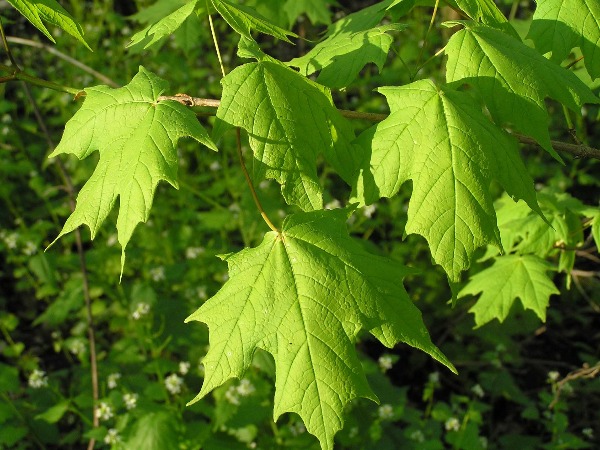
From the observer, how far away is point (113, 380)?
9.75 feet

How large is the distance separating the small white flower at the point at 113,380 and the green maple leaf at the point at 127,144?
1.73 metres

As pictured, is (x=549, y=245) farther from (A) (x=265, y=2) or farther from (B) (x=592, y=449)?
(B) (x=592, y=449)

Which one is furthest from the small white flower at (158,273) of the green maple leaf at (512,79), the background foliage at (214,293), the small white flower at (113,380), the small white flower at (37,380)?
the green maple leaf at (512,79)

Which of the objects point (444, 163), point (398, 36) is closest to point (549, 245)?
point (444, 163)

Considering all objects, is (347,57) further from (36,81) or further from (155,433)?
(155,433)

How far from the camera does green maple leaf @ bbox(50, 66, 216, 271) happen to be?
1.31 meters

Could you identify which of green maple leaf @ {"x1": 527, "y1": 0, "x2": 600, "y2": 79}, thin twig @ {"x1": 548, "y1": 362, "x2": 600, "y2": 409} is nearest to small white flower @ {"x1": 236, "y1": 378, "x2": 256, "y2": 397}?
thin twig @ {"x1": 548, "y1": 362, "x2": 600, "y2": 409}

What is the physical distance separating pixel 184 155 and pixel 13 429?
2.23 meters

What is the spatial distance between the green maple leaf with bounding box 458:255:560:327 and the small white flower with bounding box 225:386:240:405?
109 cm

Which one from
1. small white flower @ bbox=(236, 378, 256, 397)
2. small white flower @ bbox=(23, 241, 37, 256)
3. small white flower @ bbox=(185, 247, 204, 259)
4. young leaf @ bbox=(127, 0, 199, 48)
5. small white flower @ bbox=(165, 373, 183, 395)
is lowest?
small white flower @ bbox=(236, 378, 256, 397)

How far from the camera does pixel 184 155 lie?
4.51 meters

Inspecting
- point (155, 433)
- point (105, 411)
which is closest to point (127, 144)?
point (155, 433)

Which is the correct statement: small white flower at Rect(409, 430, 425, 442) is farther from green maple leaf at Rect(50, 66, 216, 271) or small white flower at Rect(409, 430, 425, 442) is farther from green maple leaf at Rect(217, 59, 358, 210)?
green maple leaf at Rect(50, 66, 216, 271)

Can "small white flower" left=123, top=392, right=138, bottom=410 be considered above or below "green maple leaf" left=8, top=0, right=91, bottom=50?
below
